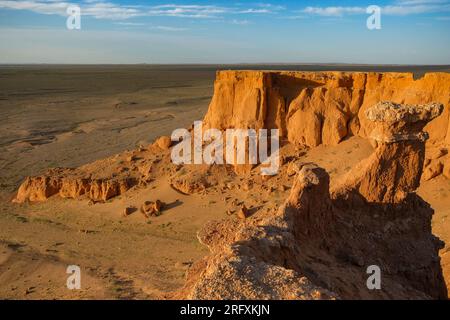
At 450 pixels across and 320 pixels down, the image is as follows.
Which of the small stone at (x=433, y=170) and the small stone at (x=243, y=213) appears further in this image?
the small stone at (x=243, y=213)

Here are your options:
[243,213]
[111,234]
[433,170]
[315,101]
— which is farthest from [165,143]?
[433,170]

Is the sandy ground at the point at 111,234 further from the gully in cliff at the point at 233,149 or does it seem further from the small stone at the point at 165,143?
the small stone at the point at 165,143

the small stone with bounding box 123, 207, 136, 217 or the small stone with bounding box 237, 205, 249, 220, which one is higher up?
the small stone with bounding box 237, 205, 249, 220

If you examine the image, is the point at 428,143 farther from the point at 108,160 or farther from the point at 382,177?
the point at 108,160

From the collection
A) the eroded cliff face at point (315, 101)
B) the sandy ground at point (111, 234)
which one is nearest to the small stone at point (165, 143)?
the eroded cliff face at point (315, 101)

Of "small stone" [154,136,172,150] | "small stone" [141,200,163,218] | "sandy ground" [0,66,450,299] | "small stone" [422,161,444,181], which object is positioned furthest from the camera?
"small stone" [154,136,172,150]

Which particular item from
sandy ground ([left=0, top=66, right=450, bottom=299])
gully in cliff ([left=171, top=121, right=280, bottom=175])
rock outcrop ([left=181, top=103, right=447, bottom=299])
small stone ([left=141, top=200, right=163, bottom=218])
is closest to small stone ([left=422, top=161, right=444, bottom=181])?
sandy ground ([left=0, top=66, right=450, bottom=299])

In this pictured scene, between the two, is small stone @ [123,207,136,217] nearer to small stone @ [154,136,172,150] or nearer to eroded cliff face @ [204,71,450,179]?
small stone @ [154,136,172,150]
